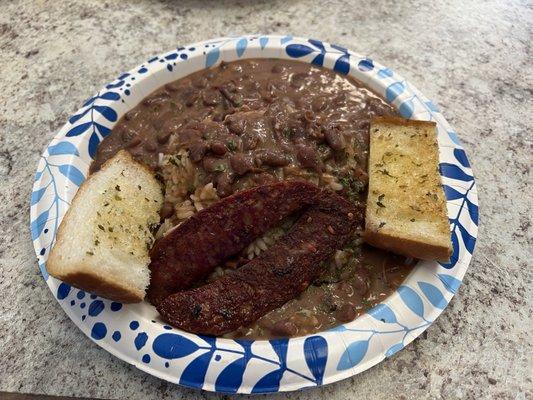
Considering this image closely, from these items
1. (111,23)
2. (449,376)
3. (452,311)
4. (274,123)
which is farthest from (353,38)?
(449,376)

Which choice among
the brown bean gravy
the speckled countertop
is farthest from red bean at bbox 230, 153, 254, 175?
the speckled countertop

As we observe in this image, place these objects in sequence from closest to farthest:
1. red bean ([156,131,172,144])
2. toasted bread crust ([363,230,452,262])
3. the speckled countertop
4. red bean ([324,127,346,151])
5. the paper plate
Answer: the paper plate, the speckled countertop, toasted bread crust ([363,230,452,262]), red bean ([324,127,346,151]), red bean ([156,131,172,144])

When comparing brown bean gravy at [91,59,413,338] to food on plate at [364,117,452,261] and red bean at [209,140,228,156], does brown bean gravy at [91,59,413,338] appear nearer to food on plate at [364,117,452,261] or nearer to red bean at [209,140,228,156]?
red bean at [209,140,228,156]

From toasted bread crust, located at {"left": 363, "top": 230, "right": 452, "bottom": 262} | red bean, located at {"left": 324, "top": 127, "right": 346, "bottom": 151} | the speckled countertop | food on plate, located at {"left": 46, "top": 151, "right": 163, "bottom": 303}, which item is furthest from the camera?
red bean, located at {"left": 324, "top": 127, "right": 346, "bottom": 151}

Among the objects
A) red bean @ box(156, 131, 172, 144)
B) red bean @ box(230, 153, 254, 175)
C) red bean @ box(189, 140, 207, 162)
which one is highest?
red bean @ box(189, 140, 207, 162)

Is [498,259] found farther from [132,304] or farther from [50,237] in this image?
[50,237]

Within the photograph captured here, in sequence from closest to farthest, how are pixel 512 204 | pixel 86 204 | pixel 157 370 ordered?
pixel 157 370, pixel 86 204, pixel 512 204

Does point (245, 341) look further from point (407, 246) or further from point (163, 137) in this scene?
point (163, 137)
